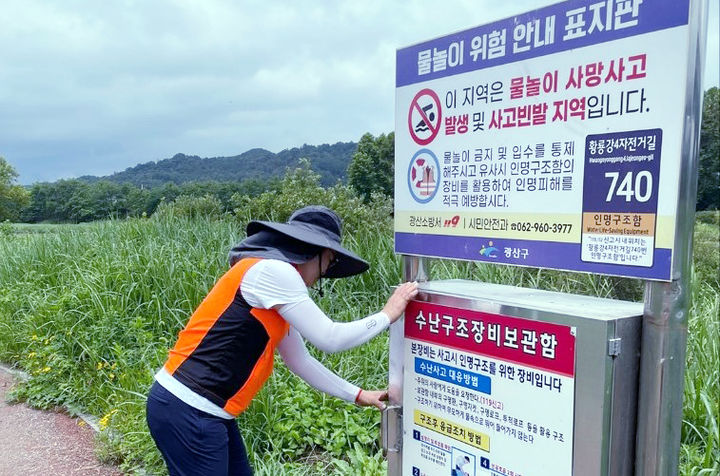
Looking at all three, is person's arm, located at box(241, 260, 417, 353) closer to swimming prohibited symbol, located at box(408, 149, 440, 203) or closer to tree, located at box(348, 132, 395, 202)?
swimming prohibited symbol, located at box(408, 149, 440, 203)

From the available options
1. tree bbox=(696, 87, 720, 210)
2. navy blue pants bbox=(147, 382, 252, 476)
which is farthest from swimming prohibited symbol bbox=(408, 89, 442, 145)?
tree bbox=(696, 87, 720, 210)

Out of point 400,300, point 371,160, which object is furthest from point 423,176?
point 371,160

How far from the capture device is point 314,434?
149 inches

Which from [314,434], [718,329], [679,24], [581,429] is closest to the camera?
[679,24]

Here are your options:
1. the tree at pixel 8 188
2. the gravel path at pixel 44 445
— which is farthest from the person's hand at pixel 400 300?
the tree at pixel 8 188

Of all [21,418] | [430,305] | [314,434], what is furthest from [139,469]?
[430,305]

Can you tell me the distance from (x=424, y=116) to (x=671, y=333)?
1117 mm

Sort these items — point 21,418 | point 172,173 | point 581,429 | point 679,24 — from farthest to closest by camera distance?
point 172,173, point 21,418, point 581,429, point 679,24

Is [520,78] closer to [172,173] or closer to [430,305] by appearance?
[430,305]

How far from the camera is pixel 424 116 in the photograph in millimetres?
2252

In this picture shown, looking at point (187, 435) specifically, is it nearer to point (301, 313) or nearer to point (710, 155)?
point (301, 313)

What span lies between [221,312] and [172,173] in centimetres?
1373

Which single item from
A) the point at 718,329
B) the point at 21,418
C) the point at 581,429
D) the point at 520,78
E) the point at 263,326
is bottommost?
the point at 21,418

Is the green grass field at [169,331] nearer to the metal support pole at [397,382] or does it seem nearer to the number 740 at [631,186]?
the metal support pole at [397,382]
